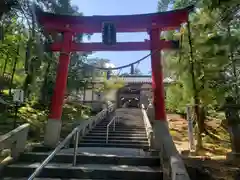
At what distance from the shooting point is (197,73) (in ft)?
29.1

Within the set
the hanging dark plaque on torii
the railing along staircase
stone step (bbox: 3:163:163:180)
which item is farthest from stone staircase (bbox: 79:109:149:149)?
the hanging dark plaque on torii

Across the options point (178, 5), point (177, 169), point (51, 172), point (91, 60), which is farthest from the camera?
point (91, 60)

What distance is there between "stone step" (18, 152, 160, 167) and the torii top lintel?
4.48 meters

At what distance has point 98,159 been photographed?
516cm

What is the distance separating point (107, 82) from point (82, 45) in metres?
14.5

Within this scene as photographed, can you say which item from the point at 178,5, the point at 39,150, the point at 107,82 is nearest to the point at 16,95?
the point at 39,150

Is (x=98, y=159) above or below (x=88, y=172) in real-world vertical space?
above

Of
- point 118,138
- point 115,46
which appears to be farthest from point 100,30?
point 118,138

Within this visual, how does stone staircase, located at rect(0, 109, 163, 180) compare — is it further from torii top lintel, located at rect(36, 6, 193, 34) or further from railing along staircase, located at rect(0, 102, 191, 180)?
torii top lintel, located at rect(36, 6, 193, 34)

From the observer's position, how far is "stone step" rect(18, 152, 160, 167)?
5027 millimetres

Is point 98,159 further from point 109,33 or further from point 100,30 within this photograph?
point 100,30

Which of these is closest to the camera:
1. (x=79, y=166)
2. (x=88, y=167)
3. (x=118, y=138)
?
(x=88, y=167)

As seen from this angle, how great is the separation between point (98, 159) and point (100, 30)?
4698mm

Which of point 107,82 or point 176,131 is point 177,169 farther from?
point 107,82
